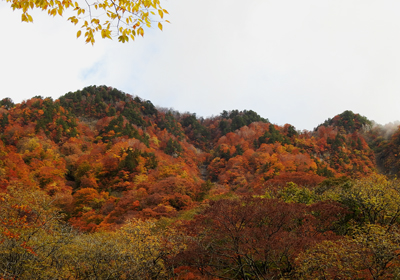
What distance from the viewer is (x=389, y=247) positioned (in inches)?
249

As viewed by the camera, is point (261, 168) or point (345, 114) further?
point (345, 114)

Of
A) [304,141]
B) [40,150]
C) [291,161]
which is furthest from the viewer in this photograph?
[304,141]

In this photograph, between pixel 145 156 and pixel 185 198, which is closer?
pixel 185 198

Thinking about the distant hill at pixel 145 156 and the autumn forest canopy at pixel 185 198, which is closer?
the autumn forest canopy at pixel 185 198

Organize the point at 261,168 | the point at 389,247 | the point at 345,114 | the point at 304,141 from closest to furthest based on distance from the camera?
the point at 389,247 → the point at 261,168 → the point at 304,141 → the point at 345,114

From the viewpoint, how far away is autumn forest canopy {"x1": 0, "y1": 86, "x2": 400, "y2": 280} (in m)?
8.48

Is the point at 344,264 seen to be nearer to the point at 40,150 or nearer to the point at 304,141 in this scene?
the point at 40,150

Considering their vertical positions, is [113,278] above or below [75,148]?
below

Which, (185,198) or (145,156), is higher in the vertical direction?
(145,156)

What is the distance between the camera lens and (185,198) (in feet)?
80.3

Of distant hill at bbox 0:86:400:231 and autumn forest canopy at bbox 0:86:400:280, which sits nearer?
autumn forest canopy at bbox 0:86:400:280

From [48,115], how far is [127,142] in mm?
18211

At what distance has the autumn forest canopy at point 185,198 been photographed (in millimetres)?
8484

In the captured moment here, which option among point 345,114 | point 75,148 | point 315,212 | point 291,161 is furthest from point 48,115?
point 345,114
